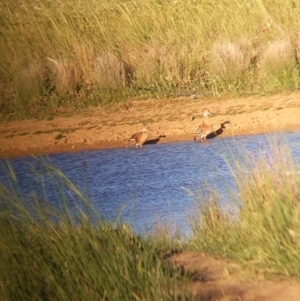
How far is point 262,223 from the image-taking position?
6844 millimetres

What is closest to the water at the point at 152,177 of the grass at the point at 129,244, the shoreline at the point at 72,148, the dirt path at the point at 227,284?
the shoreline at the point at 72,148

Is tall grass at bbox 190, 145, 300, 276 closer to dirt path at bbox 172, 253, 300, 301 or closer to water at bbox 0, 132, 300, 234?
dirt path at bbox 172, 253, 300, 301

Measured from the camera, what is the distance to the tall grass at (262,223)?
6.67m

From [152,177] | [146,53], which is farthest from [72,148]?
[146,53]

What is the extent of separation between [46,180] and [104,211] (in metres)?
2.45

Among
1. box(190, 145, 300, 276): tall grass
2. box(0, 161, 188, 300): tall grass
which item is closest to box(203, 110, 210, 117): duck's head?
box(190, 145, 300, 276): tall grass

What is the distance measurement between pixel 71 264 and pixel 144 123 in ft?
29.2

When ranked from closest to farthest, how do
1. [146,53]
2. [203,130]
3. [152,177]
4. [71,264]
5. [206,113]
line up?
[71,264] < [152,177] < [203,130] < [206,113] < [146,53]

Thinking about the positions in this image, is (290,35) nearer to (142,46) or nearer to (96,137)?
(142,46)

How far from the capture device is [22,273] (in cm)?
614

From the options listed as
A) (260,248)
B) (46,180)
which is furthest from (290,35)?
(260,248)

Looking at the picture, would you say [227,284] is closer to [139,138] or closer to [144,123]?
[139,138]

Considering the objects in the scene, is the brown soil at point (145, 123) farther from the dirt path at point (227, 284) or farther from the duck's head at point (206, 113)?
the dirt path at point (227, 284)

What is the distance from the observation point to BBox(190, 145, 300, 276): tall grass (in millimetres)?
6668
